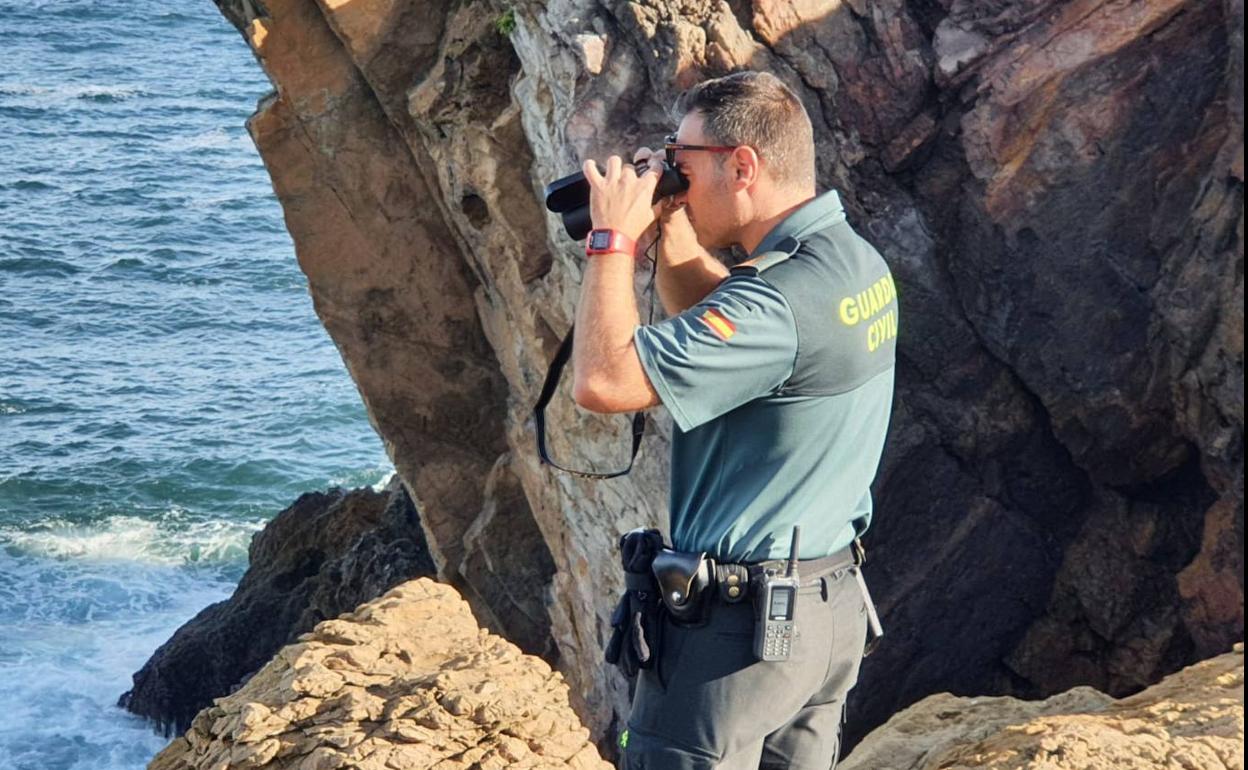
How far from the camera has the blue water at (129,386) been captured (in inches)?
725

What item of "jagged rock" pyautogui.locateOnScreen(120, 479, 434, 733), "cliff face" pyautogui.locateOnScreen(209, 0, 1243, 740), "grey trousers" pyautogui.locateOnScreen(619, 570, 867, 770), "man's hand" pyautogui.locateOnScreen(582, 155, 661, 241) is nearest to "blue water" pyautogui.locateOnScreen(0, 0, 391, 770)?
"jagged rock" pyautogui.locateOnScreen(120, 479, 434, 733)

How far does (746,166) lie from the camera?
14.0 feet

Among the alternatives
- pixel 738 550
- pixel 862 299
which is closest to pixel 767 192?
pixel 862 299

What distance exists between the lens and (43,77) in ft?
133

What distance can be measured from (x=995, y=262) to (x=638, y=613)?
4.49 m

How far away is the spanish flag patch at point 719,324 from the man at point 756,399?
0.13 feet

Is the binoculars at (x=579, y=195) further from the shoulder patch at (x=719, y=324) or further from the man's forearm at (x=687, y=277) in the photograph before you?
the shoulder patch at (x=719, y=324)

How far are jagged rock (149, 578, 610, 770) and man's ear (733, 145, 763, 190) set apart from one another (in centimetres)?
206

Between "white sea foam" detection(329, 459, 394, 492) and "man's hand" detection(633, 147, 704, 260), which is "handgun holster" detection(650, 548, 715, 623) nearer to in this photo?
"man's hand" detection(633, 147, 704, 260)

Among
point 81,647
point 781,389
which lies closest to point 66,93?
point 81,647

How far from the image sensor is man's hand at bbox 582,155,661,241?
4.18m

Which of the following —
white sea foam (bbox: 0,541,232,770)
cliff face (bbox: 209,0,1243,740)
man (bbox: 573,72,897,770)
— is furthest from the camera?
white sea foam (bbox: 0,541,232,770)

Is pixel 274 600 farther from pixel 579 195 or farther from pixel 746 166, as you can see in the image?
pixel 746 166

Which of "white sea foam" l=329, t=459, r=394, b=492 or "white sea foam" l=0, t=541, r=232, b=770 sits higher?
"white sea foam" l=0, t=541, r=232, b=770
